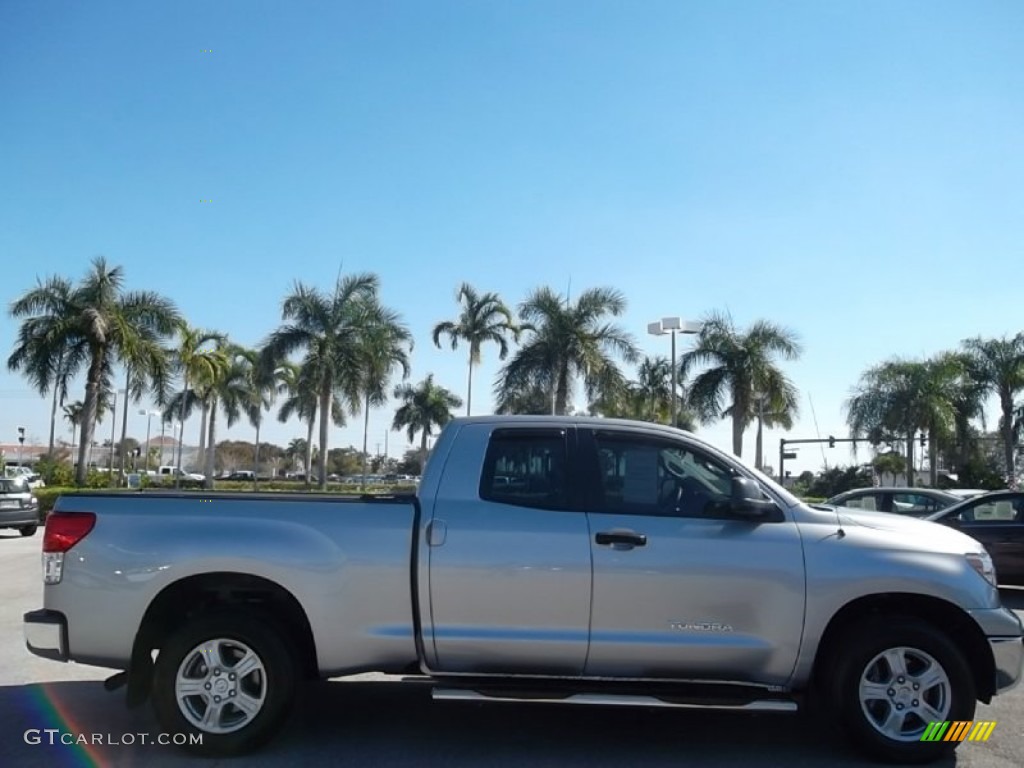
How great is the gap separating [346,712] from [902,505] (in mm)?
11959

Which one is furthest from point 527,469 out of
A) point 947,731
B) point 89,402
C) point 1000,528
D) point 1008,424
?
point 1008,424

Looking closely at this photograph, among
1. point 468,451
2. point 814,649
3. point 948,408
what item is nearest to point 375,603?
point 468,451

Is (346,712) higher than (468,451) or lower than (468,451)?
lower

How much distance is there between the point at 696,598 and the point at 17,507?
2005 centimetres

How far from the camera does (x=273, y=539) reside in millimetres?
5254

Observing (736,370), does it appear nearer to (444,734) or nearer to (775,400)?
(775,400)

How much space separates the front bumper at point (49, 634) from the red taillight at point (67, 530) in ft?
A: 1.27

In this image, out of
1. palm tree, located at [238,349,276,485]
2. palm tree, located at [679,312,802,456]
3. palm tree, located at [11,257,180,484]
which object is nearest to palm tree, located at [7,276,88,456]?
palm tree, located at [11,257,180,484]

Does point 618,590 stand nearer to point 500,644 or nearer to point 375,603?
point 500,644

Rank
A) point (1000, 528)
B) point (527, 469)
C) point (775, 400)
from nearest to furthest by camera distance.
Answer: point (527, 469)
point (1000, 528)
point (775, 400)

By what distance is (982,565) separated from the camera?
541 cm

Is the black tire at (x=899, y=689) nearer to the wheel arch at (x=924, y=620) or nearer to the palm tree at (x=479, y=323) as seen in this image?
the wheel arch at (x=924, y=620)

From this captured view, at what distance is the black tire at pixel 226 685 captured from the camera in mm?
5172

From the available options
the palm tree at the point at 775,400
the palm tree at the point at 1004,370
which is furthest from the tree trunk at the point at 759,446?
the palm tree at the point at 1004,370
